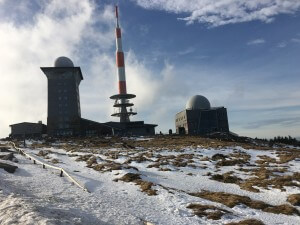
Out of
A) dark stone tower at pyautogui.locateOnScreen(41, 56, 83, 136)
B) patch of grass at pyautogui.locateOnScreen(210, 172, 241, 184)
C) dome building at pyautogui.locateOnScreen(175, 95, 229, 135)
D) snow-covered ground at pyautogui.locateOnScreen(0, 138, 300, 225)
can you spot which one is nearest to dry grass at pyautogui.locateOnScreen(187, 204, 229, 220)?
snow-covered ground at pyautogui.locateOnScreen(0, 138, 300, 225)

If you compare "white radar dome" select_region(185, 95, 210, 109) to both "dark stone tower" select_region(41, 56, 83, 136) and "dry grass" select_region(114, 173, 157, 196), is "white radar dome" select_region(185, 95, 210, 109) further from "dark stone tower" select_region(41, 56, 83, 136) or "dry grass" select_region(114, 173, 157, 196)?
"dry grass" select_region(114, 173, 157, 196)

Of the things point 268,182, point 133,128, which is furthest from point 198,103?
point 268,182

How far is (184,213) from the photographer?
13.9m

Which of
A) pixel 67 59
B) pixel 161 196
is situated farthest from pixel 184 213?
pixel 67 59

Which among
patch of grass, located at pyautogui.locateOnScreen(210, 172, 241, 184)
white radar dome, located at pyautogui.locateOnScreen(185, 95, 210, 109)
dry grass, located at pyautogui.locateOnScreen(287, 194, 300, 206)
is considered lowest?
dry grass, located at pyautogui.locateOnScreen(287, 194, 300, 206)

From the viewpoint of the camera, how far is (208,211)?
46.5ft

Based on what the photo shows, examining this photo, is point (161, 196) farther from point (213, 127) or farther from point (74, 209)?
point (213, 127)

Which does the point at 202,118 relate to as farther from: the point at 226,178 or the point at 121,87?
the point at 226,178

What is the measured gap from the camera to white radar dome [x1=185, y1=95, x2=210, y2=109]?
311 feet

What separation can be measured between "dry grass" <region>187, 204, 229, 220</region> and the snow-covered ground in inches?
9.7

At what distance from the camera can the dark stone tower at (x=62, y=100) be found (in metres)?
86.4

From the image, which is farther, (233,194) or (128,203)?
(233,194)

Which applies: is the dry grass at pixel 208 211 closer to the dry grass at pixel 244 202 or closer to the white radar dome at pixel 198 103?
the dry grass at pixel 244 202

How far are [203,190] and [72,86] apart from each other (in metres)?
74.4
